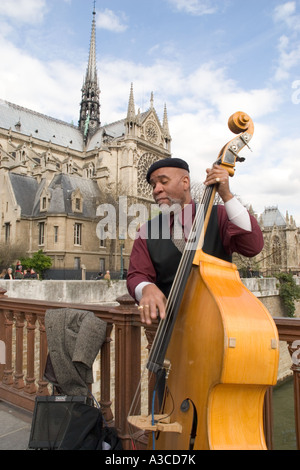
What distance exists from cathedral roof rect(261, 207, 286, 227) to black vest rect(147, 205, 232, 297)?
6529 centimetres

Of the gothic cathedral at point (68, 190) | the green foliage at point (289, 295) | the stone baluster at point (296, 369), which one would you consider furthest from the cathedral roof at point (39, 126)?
the stone baluster at point (296, 369)

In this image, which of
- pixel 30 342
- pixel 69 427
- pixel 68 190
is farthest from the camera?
pixel 68 190

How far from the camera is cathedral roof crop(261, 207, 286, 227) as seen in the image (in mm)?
65062

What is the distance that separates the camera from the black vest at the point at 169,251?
2404mm

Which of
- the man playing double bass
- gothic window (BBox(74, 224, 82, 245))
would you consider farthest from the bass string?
gothic window (BBox(74, 224, 82, 245))

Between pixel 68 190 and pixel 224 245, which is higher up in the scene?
pixel 68 190

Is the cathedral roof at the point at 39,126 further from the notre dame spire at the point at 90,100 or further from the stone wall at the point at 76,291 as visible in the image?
the stone wall at the point at 76,291

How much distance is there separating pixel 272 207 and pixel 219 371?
Result: 236 ft

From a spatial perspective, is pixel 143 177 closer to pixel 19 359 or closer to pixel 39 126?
pixel 39 126

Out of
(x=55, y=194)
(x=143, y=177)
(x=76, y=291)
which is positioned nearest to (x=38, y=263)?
(x=55, y=194)

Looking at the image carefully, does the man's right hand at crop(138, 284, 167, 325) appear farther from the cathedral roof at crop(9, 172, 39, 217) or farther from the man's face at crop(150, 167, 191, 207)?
the cathedral roof at crop(9, 172, 39, 217)

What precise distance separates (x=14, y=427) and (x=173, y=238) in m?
3.17

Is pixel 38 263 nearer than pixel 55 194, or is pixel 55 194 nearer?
pixel 38 263

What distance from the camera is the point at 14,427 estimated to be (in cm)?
394
